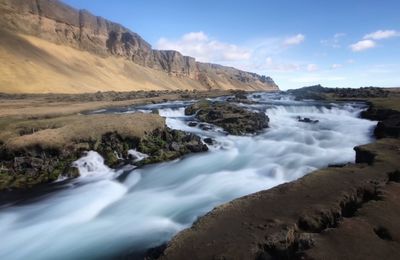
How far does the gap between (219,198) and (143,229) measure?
4.34 meters

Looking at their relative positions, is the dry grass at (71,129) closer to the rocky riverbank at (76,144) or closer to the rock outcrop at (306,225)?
the rocky riverbank at (76,144)

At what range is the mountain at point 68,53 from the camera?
99.7m

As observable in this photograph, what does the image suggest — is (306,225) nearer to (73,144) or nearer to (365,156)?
(365,156)

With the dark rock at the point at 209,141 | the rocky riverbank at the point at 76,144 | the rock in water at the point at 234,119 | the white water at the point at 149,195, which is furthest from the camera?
the rock in water at the point at 234,119

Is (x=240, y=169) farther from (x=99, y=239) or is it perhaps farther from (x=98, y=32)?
(x=98, y=32)

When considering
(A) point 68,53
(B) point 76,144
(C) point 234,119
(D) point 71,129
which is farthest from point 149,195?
(A) point 68,53

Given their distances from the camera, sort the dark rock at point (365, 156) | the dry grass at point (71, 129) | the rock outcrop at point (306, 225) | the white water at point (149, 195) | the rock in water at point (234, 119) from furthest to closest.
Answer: the rock in water at point (234, 119)
the dry grass at point (71, 129)
the dark rock at point (365, 156)
the white water at point (149, 195)
the rock outcrop at point (306, 225)

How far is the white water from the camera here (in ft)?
43.5

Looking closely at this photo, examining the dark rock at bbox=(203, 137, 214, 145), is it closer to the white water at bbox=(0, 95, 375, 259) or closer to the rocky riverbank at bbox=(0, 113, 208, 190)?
the white water at bbox=(0, 95, 375, 259)

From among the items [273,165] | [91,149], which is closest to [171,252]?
[273,165]

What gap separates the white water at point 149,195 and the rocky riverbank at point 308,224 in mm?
3670

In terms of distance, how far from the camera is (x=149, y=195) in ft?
60.5

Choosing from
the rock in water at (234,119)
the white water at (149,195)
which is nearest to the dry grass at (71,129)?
the white water at (149,195)

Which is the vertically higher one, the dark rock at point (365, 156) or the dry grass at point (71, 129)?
the dark rock at point (365, 156)
